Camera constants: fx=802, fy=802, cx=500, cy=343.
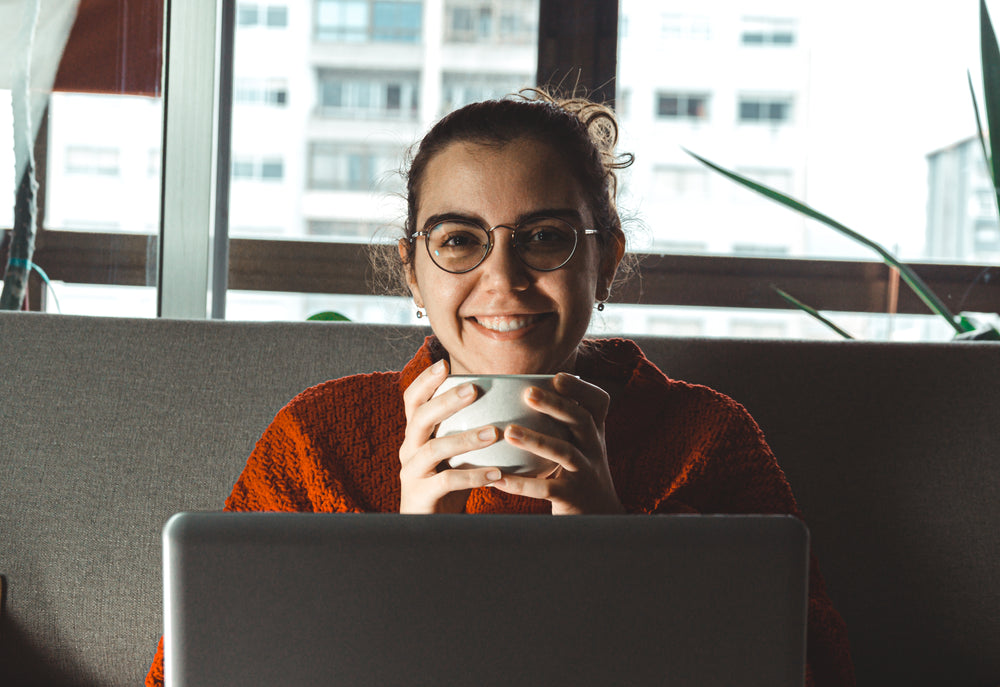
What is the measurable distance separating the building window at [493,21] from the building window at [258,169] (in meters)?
0.78

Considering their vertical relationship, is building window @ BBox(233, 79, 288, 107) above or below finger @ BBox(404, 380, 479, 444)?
above

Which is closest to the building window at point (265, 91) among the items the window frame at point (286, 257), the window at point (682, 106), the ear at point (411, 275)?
the window frame at point (286, 257)

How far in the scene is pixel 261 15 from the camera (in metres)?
2.69

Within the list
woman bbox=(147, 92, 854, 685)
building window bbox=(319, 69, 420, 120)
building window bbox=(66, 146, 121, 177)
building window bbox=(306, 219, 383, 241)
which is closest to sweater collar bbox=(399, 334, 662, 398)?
woman bbox=(147, 92, 854, 685)

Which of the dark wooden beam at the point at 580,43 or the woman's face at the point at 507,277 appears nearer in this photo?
the woman's face at the point at 507,277

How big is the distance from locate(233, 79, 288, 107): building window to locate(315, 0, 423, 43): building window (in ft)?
1.67

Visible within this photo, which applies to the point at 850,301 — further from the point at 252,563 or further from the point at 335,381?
the point at 252,563

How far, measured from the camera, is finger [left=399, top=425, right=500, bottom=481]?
1.76 feet

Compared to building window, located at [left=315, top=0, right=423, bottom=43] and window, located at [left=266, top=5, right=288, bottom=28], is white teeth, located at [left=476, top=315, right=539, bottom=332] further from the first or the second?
building window, located at [left=315, top=0, right=423, bottom=43]

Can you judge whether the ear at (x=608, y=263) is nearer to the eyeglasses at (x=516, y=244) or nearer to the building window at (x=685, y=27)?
the eyeglasses at (x=516, y=244)

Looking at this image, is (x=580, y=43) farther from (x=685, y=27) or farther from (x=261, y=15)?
(x=261, y=15)

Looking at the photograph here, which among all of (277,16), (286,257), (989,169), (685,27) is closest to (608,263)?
(989,169)

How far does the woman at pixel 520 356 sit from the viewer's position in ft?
3.01

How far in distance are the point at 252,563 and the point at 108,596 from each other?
0.92m
